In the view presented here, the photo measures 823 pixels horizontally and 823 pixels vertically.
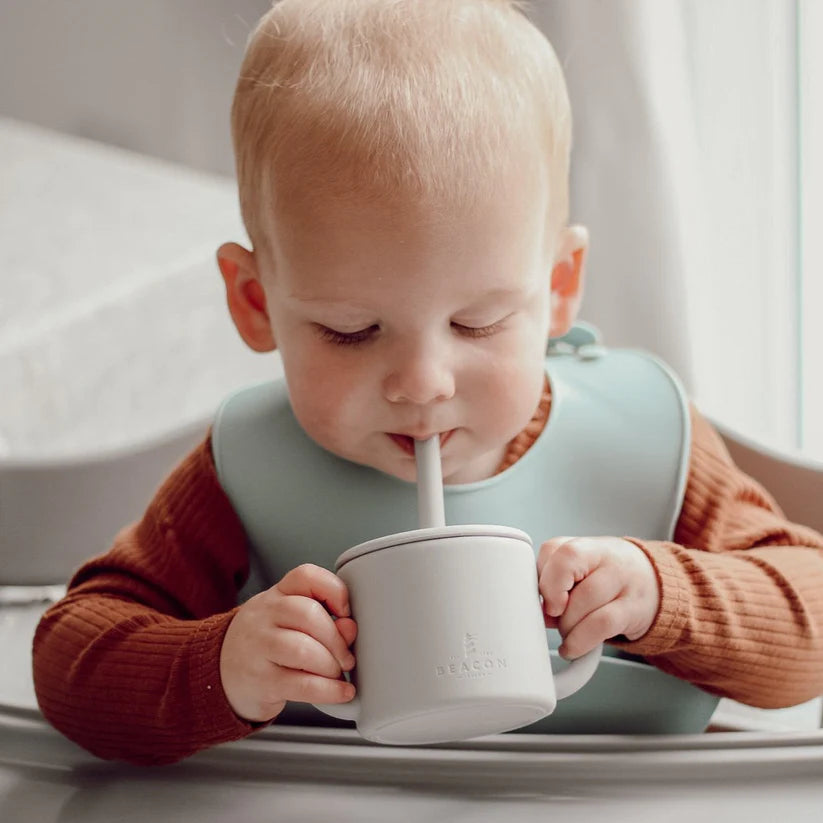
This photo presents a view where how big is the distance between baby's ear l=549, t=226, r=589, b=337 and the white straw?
174 mm

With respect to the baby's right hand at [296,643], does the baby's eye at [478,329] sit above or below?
above

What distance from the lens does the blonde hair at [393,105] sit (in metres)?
0.72

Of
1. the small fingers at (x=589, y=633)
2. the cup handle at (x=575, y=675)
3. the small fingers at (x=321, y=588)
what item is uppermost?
the small fingers at (x=321, y=588)

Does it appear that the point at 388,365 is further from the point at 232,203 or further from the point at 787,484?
the point at 232,203

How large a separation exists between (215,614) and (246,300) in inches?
8.6

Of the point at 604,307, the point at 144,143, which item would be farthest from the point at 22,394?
the point at 604,307

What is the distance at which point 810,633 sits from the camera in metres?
0.83

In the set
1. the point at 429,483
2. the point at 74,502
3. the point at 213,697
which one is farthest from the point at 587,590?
the point at 74,502

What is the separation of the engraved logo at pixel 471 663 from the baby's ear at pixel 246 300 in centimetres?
32

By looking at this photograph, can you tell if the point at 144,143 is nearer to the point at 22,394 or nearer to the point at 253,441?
the point at 22,394

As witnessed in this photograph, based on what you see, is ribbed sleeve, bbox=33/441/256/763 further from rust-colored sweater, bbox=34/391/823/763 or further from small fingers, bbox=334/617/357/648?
small fingers, bbox=334/617/357/648

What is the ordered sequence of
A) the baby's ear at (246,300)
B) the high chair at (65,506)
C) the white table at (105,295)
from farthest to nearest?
the white table at (105,295) → the high chair at (65,506) → the baby's ear at (246,300)

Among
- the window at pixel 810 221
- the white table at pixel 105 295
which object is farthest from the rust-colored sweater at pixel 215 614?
the white table at pixel 105 295

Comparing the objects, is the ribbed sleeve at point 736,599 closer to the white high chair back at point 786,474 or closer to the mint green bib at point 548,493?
the mint green bib at point 548,493
